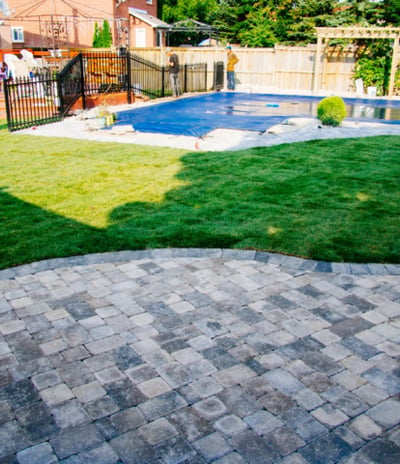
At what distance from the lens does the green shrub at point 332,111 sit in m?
13.0

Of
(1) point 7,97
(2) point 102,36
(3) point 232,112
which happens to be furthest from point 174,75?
(2) point 102,36

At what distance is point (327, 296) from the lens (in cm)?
450

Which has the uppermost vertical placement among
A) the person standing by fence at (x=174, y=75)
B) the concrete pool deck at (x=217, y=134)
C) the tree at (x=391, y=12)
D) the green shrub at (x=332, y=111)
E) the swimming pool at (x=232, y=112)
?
the tree at (x=391, y=12)

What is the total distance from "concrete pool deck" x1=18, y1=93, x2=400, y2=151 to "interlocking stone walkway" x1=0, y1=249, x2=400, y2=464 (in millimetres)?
6684

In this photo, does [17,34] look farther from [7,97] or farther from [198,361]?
[198,361]

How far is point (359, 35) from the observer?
21531 mm

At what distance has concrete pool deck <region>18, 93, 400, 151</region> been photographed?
457 inches

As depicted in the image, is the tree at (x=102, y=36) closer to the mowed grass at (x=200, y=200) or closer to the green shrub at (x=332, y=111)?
the green shrub at (x=332, y=111)

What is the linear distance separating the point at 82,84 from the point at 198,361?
1411cm

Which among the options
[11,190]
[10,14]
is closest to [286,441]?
[11,190]

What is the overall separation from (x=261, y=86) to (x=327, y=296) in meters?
23.5

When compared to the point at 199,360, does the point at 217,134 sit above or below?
above

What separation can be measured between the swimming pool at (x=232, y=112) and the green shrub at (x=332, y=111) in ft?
5.30

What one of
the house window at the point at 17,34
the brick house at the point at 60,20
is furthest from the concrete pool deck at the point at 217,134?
the house window at the point at 17,34
